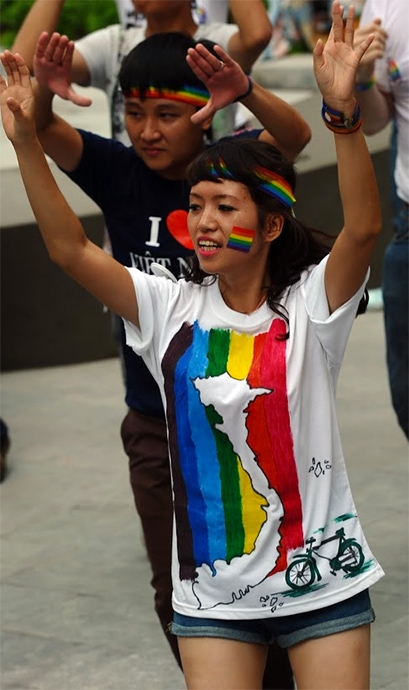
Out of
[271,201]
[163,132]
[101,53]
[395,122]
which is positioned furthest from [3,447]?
[271,201]

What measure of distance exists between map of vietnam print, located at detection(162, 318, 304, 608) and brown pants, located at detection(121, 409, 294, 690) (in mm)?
879

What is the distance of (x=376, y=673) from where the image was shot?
4.60m

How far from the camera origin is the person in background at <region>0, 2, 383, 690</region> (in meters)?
3.27

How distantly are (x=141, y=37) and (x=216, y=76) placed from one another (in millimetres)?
1377

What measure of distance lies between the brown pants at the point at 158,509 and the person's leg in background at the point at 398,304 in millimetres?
1329

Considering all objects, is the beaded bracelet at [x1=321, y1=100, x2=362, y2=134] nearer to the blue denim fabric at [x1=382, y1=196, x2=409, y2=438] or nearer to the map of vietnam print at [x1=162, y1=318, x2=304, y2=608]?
the map of vietnam print at [x1=162, y1=318, x2=304, y2=608]

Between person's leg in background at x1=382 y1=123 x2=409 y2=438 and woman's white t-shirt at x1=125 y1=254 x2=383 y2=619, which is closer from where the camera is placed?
woman's white t-shirt at x1=125 y1=254 x2=383 y2=619

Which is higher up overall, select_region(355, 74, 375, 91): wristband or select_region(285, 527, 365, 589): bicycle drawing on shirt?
select_region(355, 74, 375, 91): wristband

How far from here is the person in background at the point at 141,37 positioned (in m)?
5.09

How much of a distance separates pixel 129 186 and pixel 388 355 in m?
1.54

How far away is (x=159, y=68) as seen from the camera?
424 centimetres

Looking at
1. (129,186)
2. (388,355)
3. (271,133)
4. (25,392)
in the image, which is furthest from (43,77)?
(25,392)

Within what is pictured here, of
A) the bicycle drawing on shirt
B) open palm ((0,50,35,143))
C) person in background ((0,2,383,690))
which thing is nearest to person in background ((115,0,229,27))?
open palm ((0,50,35,143))

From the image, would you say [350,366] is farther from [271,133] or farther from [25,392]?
[271,133]
